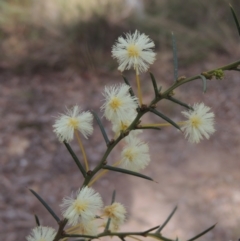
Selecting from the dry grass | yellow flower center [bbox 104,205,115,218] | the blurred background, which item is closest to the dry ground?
the blurred background

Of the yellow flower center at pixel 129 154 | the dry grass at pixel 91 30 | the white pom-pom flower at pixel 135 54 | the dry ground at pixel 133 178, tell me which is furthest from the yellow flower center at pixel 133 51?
the dry grass at pixel 91 30

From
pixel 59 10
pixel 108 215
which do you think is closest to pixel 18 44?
pixel 59 10

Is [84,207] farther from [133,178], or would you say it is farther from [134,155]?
[133,178]

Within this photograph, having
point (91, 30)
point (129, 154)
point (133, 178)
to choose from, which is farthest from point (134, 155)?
point (91, 30)

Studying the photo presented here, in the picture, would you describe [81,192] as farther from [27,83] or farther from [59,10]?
[59,10]

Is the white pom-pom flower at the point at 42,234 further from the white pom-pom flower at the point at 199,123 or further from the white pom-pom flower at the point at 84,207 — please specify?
the white pom-pom flower at the point at 199,123

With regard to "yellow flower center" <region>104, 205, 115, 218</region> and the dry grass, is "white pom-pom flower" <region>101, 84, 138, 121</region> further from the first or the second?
the dry grass

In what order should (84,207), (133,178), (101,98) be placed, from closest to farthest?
(84,207), (133,178), (101,98)
